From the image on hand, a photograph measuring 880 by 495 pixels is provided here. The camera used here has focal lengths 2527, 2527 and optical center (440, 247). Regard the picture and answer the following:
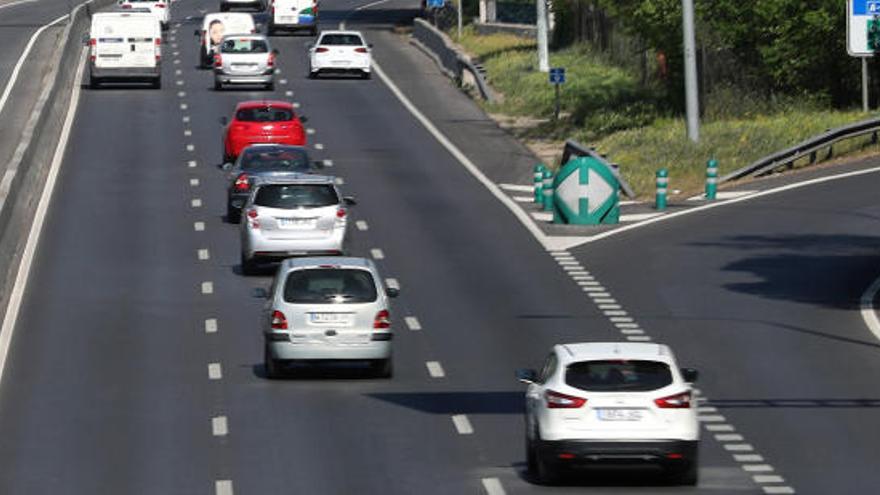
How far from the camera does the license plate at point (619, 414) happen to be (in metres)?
24.5

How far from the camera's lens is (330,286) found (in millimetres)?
34094

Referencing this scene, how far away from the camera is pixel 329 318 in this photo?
111ft

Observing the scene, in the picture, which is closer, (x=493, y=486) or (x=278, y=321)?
(x=493, y=486)

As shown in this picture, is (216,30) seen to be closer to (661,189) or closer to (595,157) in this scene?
(595,157)

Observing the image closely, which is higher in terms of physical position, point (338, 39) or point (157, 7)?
point (338, 39)

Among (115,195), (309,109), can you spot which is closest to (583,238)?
(115,195)

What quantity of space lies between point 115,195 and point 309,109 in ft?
63.3

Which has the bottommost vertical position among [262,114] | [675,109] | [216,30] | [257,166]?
[675,109]

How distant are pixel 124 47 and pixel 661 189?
29.4 meters

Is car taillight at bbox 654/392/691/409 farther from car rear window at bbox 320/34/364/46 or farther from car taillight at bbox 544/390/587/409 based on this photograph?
car rear window at bbox 320/34/364/46

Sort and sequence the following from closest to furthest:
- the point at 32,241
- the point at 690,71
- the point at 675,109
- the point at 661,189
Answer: the point at 32,241 → the point at 661,189 → the point at 690,71 → the point at 675,109

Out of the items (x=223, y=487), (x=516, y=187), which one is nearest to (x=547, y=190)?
(x=516, y=187)

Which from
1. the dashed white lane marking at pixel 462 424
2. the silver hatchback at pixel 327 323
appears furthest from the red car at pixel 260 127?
the dashed white lane marking at pixel 462 424

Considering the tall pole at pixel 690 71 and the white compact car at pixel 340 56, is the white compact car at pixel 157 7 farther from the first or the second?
the tall pole at pixel 690 71
